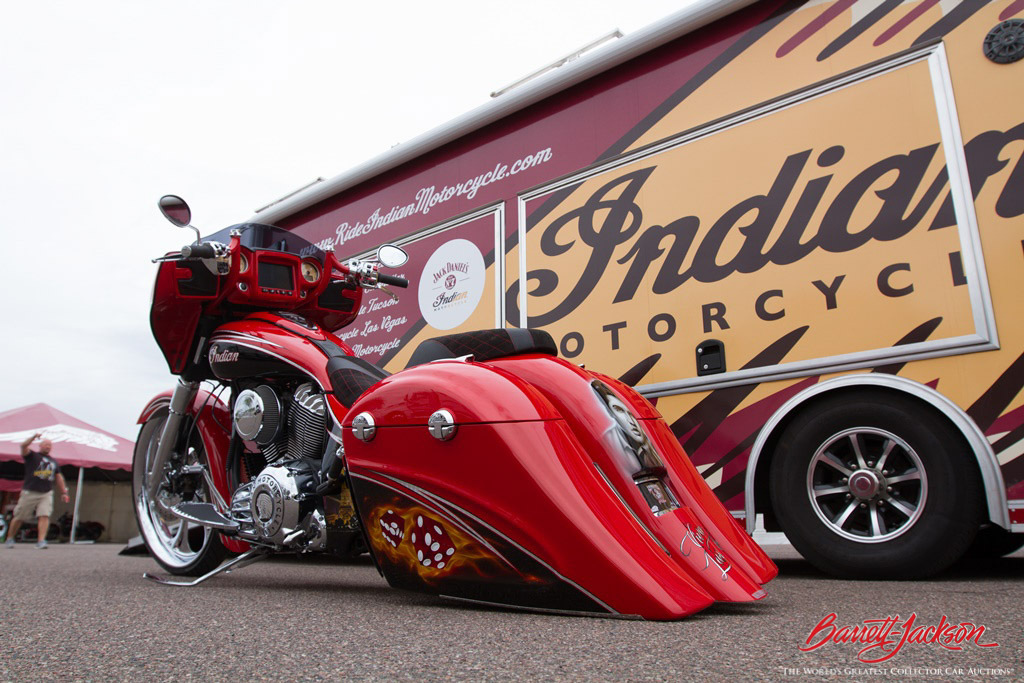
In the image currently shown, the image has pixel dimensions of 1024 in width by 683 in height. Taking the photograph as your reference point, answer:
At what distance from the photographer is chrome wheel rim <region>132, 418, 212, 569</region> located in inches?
126

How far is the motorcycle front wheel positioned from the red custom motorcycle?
27mm

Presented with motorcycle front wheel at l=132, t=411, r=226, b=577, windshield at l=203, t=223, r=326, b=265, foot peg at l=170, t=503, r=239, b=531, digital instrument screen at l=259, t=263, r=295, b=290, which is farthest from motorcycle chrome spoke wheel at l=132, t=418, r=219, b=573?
windshield at l=203, t=223, r=326, b=265

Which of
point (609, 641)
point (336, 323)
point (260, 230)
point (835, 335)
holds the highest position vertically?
point (260, 230)

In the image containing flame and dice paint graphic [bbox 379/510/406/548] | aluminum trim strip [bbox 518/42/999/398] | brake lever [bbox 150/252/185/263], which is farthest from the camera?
brake lever [bbox 150/252/185/263]

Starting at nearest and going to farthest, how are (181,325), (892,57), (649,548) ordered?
1. (649,548)
2. (892,57)
3. (181,325)

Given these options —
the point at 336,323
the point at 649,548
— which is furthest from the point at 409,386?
the point at 336,323

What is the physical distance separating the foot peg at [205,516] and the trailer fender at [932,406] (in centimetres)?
199

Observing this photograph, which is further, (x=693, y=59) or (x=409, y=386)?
(x=693, y=59)

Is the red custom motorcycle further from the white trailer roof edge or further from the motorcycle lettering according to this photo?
the white trailer roof edge

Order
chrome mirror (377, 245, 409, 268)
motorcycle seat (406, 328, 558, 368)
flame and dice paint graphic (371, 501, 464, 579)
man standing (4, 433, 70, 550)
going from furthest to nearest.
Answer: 1. man standing (4, 433, 70, 550)
2. chrome mirror (377, 245, 409, 268)
3. motorcycle seat (406, 328, 558, 368)
4. flame and dice paint graphic (371, 501, 464, 579)

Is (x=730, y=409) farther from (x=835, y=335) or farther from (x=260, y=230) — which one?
(x=260, y=230)

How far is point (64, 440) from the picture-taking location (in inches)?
434

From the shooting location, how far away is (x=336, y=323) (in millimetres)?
3383

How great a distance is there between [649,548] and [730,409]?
52.6 inches
